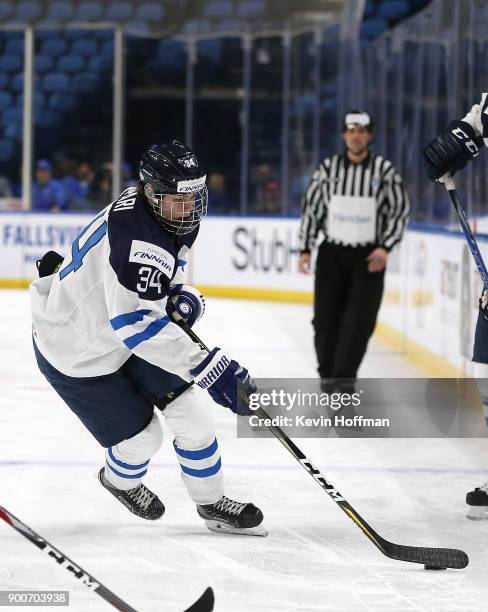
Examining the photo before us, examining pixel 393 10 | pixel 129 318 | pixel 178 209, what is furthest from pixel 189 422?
pixel 393 10

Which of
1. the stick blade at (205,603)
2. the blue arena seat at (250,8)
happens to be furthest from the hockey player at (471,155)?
the blue arena seat at (250,8)

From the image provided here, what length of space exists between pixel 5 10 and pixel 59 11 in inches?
22.4

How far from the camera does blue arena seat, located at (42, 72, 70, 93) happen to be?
11.1 m

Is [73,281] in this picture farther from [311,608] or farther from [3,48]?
[3,48]

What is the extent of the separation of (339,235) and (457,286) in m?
0.78

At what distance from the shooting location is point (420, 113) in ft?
20.9

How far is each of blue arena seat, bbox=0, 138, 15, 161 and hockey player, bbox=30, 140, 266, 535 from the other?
825 centimetres

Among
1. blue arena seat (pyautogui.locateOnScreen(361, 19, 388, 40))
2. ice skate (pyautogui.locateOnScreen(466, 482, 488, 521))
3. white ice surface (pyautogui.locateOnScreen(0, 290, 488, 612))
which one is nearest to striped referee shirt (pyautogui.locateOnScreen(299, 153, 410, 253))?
white ice surface (pyautogui.locateOnScreen(0, 290, 488, 612))

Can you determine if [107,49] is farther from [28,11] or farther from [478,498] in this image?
[478,498]

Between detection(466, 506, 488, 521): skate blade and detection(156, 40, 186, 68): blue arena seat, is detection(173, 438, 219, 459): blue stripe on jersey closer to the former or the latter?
detection(466, 506, 488, 521): skate blade

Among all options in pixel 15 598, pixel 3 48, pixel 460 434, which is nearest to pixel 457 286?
pixel 460 434

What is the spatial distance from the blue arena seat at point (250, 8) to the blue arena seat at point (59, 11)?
73.8 inches

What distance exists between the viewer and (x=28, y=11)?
12.4 meters

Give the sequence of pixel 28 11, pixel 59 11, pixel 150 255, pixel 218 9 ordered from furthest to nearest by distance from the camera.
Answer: pixel 59 11
pixel 28 11
pixel 218 9
pixel 150 255
